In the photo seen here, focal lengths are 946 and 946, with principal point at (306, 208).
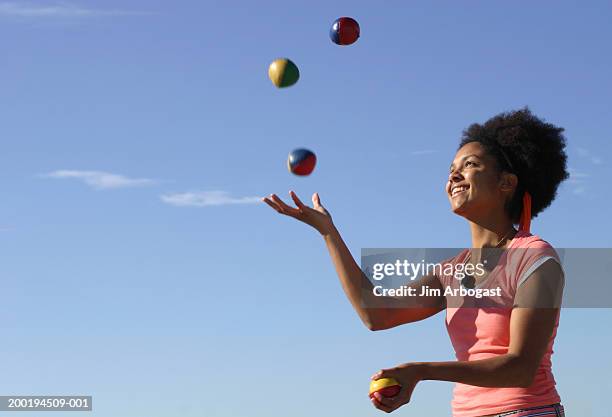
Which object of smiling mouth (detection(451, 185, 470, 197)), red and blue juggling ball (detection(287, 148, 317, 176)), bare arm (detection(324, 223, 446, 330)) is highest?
red and blue juggling ball (detection(287, 148, 317, 176))

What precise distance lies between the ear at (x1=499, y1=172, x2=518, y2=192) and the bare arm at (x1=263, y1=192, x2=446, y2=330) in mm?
787

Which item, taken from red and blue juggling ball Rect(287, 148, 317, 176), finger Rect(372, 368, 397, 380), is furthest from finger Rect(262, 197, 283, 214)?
red and blue juggling ball Rect(287, 148, 317, 176)

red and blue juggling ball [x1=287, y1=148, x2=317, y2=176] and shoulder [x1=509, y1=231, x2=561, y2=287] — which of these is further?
red and blue juggling ball [x1=287, y1=148, x2=317, y2=176]

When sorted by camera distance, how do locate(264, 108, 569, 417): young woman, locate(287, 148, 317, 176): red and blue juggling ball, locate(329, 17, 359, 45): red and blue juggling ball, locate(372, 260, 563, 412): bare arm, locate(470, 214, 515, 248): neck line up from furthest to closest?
1. locate(329, 17, 359, 45): red and blue juggling ball
2. locate(287, 148, 317, 176): red and blue juggling ball
3. locate(470, 214, 515, 248): neck
4. locate(264, 108, 569, 417): young woman
5. locate(372, 260, 563, 412): bare arm

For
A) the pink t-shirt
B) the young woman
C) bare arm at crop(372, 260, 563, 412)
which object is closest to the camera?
bare arm at crop(372, 260, 563, 412)

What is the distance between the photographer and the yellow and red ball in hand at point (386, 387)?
479 centimetres

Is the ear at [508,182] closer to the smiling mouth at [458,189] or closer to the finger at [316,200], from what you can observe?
the smiling mouth at [458,189]

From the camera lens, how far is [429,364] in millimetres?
5035

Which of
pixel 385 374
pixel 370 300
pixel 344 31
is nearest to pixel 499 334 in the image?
pixel 385 374

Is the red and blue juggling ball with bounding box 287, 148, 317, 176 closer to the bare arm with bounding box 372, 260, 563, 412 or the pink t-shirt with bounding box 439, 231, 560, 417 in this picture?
the pink t-shirt with bounding box 439, 231, 560, 417

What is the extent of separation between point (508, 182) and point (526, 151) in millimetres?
310

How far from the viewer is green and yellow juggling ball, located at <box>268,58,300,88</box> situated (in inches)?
391

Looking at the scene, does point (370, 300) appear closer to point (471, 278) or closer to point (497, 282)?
point (471, 278)

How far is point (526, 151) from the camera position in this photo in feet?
21.7
